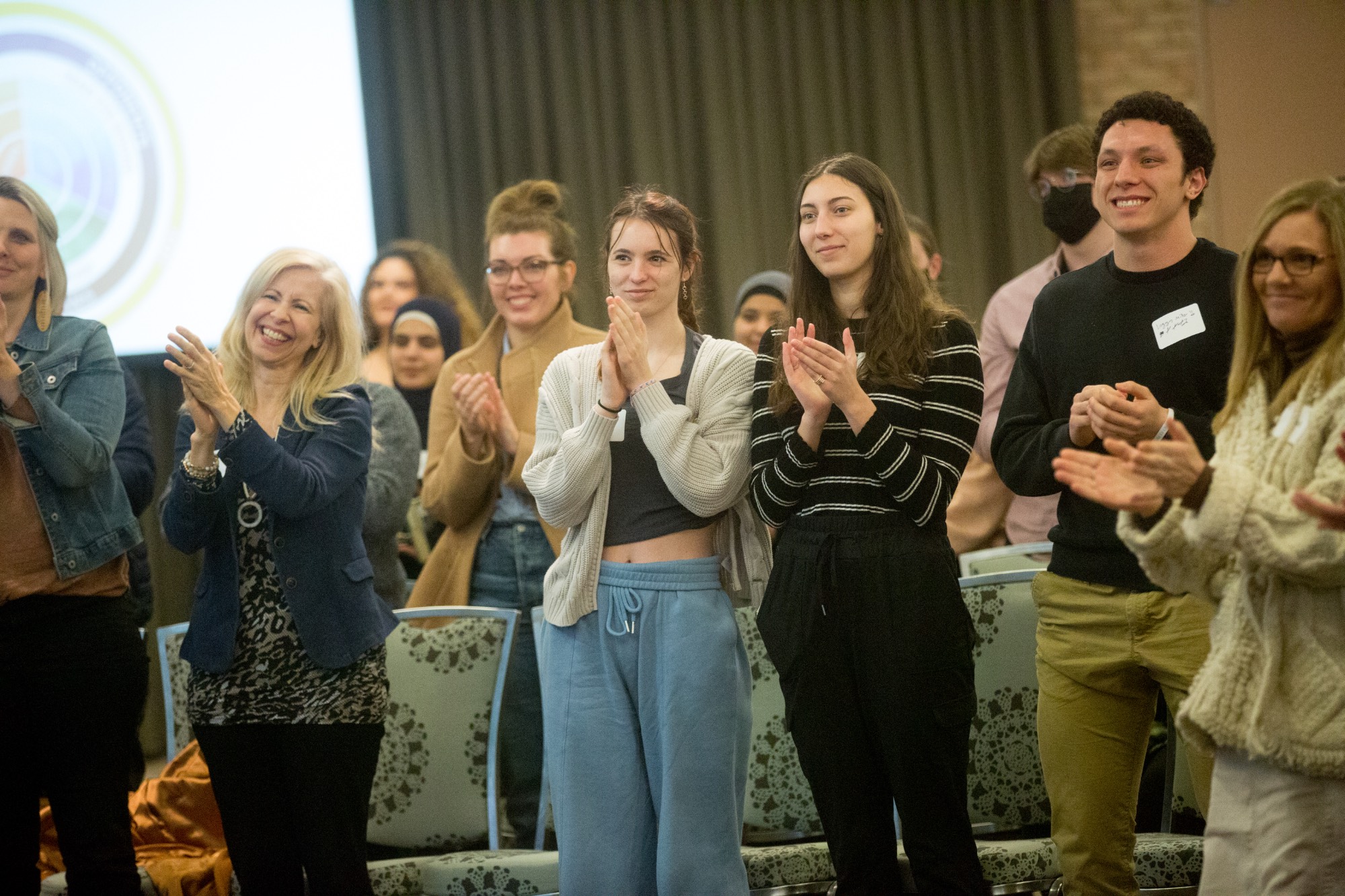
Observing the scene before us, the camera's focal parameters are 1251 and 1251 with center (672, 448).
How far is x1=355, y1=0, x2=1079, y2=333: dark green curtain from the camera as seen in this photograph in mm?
5445

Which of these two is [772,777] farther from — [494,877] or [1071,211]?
[1071,211]

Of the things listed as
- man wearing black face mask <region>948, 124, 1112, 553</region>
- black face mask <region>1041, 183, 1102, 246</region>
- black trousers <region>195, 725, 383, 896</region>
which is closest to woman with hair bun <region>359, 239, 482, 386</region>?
man wearing black face mask <region>948, 124, 1112, 553</region>

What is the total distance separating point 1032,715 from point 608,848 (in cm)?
109

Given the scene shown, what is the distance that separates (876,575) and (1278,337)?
753mm

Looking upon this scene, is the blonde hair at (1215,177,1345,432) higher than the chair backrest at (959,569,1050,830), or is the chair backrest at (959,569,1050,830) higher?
the blonde hair at (1215,177,1345,432)

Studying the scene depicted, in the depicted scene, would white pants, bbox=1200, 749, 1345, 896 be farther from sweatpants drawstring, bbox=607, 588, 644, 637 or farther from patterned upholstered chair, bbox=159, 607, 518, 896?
patterned upholstered chair, bbox=159, 607, 518, 896

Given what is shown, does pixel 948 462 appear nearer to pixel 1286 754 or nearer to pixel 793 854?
pixel 1286 754

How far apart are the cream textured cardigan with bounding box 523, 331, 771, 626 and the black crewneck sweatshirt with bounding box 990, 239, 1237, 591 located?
1.63ft

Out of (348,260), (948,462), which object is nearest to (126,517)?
(948,462)


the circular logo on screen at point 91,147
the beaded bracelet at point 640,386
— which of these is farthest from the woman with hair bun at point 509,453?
the circular logo on screen at point 91,147

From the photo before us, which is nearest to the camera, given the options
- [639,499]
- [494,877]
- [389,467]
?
[639,499]

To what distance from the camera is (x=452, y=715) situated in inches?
116

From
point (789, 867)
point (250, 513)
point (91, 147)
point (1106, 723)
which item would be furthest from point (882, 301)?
point (91, 147)

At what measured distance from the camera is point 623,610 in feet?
7.66
